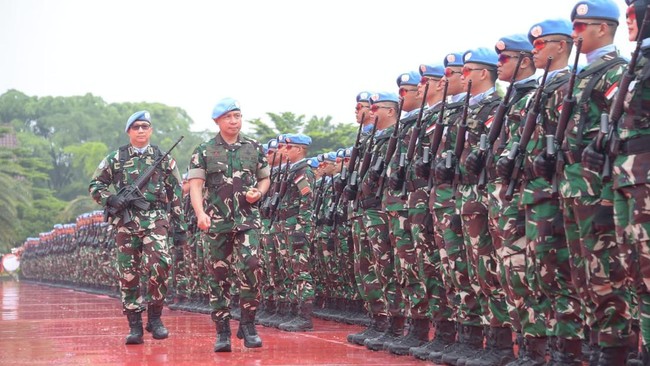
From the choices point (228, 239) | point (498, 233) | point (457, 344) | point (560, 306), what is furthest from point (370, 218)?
point (560, 306)

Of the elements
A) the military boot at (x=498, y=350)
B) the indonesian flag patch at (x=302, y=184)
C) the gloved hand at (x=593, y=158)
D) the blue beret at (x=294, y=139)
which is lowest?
the military boot at (x=498, y=350)

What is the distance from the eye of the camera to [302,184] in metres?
13.7

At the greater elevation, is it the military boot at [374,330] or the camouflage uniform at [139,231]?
the camouflage uniform at [139,231]

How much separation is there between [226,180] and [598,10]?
413cm

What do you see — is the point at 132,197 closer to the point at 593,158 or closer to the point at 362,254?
the point at 362,254

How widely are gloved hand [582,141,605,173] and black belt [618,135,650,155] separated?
0.20 meters

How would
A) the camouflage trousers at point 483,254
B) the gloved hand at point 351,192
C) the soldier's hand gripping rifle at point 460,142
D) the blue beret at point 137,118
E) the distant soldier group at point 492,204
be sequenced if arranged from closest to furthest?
1. the distant soldier group at point 492,204
2. the camouflage trousers at point 483,254
3. the soldier's hand gripping rifle at point 460,142
4. the gloved hand at point 351,192
5. the blue beret at point 137,118

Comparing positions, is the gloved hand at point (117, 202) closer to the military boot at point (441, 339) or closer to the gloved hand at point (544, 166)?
the military boot at point (441, 339)

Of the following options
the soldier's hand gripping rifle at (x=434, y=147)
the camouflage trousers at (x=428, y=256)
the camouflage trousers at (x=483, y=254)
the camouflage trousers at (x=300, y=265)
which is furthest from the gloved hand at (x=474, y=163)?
the camouflage trousers at (x=300, y=265)

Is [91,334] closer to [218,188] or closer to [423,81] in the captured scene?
[218,188]

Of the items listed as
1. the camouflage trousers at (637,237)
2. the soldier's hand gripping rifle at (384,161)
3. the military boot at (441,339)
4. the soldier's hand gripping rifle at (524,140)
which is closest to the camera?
the camouflage trousers at (637,237)

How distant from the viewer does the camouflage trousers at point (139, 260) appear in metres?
11.4

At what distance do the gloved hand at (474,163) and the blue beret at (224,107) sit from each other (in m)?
2.95

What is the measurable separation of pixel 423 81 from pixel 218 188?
6.50 ft
